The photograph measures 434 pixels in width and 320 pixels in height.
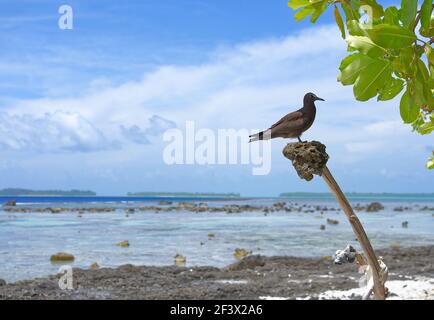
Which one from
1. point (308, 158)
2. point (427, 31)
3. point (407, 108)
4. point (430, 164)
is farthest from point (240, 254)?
point (427, 31)

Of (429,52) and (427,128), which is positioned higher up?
(429,52)

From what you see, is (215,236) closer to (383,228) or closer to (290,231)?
(290,231)

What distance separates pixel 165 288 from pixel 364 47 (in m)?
9.82

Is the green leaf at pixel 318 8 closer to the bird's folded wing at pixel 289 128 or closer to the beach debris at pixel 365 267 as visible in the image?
the bird's folded wing at pixel 289 128

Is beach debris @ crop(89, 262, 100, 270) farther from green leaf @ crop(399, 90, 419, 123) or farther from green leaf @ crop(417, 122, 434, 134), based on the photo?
green leaf @ crop(399, 90, 419, 123)

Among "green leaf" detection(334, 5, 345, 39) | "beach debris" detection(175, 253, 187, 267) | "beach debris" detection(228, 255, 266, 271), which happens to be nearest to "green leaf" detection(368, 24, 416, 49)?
"green leaf" detection(334, 5, 345, 39)

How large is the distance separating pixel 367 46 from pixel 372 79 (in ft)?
0.44

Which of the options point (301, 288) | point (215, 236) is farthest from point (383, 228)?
point (301, 288)

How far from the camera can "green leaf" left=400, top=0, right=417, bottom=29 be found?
1.34 meters

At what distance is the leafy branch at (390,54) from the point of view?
1.27 meters

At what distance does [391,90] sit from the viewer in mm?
1538

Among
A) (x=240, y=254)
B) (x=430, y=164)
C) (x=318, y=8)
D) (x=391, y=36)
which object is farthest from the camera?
(x=240, y=254)

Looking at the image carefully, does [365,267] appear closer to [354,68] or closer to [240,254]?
[354,68]
